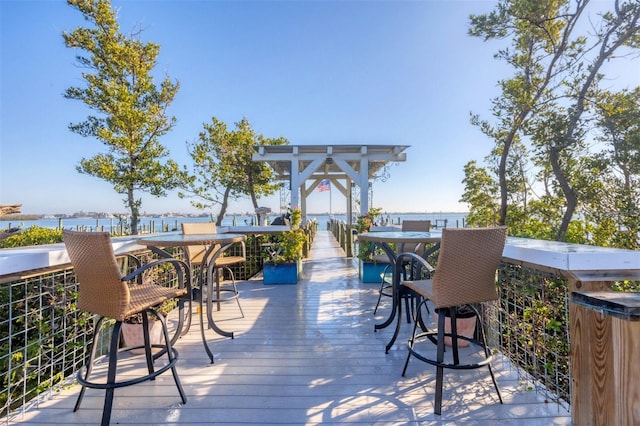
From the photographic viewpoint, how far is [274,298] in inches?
162

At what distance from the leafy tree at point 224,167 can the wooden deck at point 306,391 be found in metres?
11.5

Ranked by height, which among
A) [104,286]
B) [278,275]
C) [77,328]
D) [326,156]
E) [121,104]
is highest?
[121,104]

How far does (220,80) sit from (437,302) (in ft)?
40.5

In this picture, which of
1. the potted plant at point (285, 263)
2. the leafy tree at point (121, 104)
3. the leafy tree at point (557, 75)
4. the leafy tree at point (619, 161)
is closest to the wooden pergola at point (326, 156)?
the leafy tree at point (557, 75)

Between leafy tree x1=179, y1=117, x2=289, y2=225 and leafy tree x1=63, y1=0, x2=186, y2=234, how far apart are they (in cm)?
383

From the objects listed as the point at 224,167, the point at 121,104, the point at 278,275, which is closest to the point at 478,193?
the point at 278,275

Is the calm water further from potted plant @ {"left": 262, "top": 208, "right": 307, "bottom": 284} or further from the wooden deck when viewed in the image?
the wooden deck

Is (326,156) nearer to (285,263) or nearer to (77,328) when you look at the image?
(285,263)

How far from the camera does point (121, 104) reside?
7.94m

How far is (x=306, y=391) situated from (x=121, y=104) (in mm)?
8856

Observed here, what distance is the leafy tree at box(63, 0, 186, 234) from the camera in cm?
810

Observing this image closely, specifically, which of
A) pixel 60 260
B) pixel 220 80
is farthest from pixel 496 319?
pixel 220 80

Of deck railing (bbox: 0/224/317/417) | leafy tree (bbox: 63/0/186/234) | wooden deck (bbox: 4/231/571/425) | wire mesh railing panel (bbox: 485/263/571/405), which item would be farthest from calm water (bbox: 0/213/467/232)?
wire mesh railing panel (bbox: 485/263/571/405)

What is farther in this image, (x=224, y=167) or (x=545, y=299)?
(x=224, y=167)
